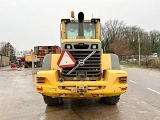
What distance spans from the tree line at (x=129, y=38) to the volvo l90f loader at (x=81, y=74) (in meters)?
59.2

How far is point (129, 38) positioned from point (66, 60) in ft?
240

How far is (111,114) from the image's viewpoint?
697cm

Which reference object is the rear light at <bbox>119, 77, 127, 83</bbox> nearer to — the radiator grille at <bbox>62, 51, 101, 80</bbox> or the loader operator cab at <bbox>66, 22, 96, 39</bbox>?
the radiator grille at <bbox>62, 51, 101, 80</bbox>

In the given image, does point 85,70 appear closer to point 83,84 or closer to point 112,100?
point 83,84

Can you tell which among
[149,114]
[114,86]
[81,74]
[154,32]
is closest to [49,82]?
[81,74]

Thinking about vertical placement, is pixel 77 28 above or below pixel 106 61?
above

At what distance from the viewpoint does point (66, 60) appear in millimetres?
6980

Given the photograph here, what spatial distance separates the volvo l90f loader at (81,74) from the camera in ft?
21.9

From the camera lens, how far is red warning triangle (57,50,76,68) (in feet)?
22.8

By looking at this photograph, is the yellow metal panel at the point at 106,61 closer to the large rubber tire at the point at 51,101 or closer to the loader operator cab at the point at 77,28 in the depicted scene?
the loader operator cab at the point at 77,28

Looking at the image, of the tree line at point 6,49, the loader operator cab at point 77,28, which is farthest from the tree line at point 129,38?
the loader operator cab at point 77,28

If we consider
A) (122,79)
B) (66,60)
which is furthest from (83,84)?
(122,79)

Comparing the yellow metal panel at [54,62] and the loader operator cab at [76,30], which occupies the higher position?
the loader operator cab at [76,30]

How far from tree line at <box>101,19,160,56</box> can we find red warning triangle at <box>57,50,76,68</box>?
59.6m
